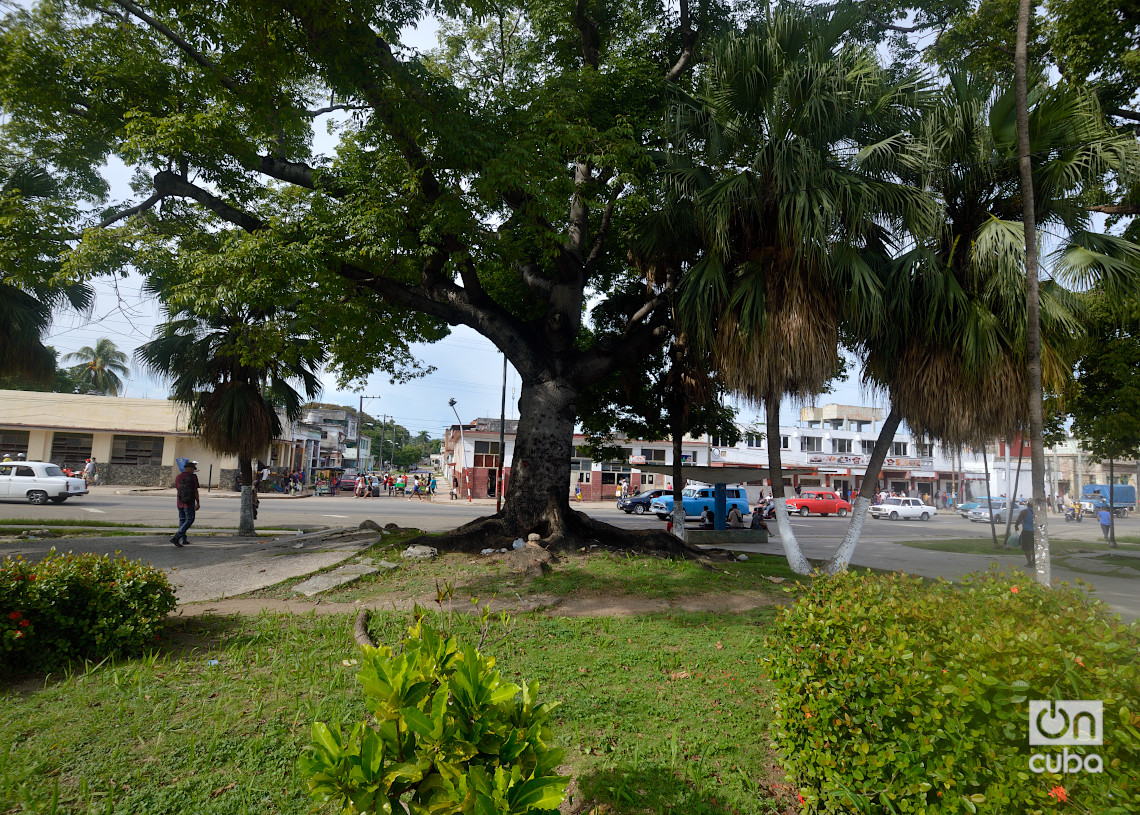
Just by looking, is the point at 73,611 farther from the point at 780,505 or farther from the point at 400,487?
the point at 400,487

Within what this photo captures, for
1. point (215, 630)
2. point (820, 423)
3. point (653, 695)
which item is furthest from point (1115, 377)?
point (820, 423)

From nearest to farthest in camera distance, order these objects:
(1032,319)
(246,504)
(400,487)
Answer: (1032,319)
(246,504)
(400,487)

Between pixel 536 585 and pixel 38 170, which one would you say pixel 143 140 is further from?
pixel 536 585

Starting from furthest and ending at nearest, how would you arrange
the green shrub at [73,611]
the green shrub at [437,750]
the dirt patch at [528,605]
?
the dirt patch at [528,605]
the green shrub at [73,611]
the green shrub at [437,750]

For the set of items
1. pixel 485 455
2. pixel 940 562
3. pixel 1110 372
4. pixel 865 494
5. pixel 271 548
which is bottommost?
pixel 940 562

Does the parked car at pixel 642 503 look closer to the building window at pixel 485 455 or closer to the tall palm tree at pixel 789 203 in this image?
the building window at pixel 485 455

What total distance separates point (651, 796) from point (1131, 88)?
43.4 ft

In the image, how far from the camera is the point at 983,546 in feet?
69.1

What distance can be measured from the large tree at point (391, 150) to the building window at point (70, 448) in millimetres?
31594

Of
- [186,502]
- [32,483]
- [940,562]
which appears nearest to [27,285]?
[186,502]

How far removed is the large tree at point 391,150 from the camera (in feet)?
27.8

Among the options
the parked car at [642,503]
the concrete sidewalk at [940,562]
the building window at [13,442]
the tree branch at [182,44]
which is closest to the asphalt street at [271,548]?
the concrete sidewalk at [940,562]

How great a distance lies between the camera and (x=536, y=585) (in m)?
8.19

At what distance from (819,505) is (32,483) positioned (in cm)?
3616
